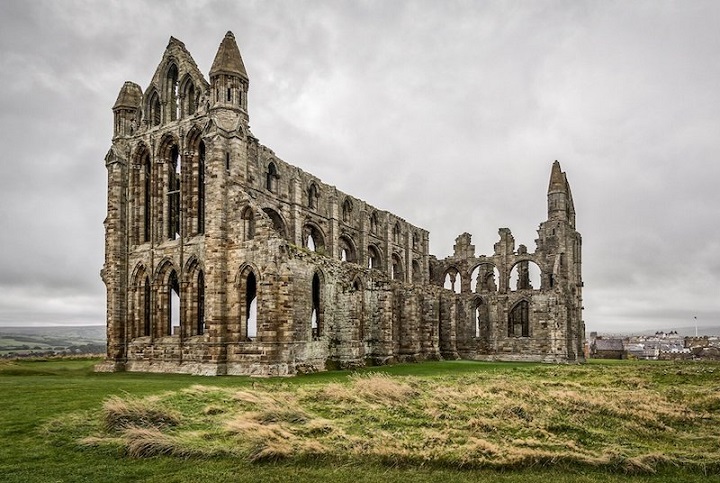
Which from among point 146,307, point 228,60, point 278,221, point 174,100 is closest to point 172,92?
point 174,100

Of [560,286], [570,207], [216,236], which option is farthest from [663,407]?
[570,207]

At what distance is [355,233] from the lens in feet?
136

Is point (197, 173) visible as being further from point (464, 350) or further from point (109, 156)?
point (464, 350)

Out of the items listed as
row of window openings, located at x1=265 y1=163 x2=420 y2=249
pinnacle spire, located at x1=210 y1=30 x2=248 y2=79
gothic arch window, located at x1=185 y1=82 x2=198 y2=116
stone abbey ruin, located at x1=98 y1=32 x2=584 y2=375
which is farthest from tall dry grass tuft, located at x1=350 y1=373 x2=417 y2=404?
gothic arch window, located at x1=185 y1=82 x2=198 y2=116

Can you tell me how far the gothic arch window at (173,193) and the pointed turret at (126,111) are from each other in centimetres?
300

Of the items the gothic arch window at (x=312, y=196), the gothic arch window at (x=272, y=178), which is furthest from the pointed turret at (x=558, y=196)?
the gothic arch window at (x=272, y=178)

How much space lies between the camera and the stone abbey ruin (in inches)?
1033

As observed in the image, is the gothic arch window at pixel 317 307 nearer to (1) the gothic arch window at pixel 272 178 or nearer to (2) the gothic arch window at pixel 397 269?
(1) the gothic arch window at pixel 272 178

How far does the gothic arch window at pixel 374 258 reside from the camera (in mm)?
44312

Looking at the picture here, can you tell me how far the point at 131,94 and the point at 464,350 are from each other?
104 feet

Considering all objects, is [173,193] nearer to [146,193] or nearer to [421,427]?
[146,193]

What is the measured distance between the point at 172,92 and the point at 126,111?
313cm

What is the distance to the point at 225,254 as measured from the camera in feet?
89.4

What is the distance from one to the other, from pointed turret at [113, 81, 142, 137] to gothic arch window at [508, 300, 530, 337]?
3284 centimetres
